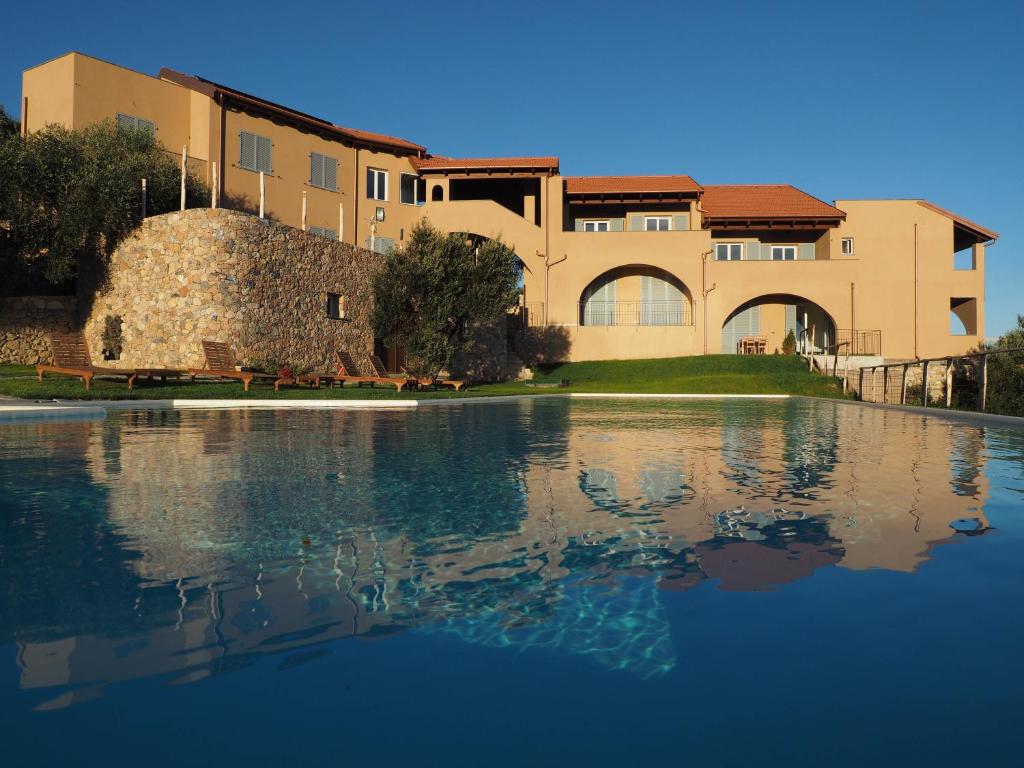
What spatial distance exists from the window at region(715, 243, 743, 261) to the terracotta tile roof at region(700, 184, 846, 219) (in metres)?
1.74

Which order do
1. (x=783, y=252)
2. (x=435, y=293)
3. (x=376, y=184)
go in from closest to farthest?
(x=435, y=293) → (x=376, y=184) → (x=783, y=252)

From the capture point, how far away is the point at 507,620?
113 inches

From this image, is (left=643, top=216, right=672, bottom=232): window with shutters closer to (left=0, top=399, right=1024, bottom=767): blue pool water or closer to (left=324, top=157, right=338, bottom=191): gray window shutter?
(left=324, top=157, right=338, bottom=191): gray window shutter

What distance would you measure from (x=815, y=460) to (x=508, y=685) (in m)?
6.26

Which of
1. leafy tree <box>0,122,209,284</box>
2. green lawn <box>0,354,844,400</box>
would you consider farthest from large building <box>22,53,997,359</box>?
leafy tree <box>0,122,209,284</box>

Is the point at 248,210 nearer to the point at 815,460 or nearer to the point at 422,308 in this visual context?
the point at 422,308

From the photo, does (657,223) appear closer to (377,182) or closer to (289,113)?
(377,182)

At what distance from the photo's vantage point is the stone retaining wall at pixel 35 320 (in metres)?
25.8

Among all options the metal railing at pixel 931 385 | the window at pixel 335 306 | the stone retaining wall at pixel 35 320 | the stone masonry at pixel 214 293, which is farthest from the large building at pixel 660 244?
the stone retaining wall at pixel 35 320

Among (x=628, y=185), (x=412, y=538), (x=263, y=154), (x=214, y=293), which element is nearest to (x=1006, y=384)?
(x=628, y=185)

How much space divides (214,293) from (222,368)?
3528 millimetres

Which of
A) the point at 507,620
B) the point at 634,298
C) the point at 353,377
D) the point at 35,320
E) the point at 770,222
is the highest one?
the point at 770,222

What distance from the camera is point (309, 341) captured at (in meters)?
26.5

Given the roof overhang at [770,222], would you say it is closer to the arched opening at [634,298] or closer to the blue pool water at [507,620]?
the arched opening at [634,298]
